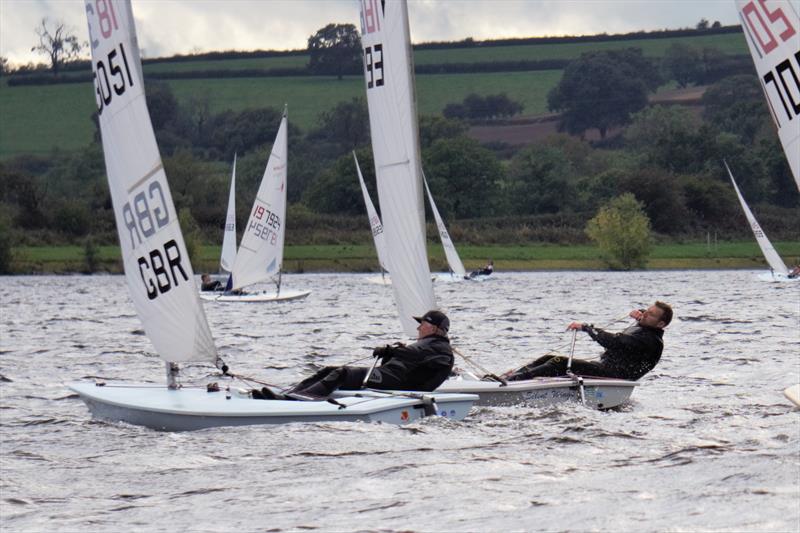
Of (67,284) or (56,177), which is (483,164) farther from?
(67,284)

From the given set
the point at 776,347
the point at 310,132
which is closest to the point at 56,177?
the point at 310,132

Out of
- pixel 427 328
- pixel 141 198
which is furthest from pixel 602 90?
pixel 141 198

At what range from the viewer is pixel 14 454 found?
15.8 m

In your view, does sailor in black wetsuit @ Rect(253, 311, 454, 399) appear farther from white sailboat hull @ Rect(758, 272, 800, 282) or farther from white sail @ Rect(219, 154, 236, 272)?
white sailboat hull @ Rect(758, 272, 800, 282)

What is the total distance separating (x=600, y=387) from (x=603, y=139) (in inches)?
5546

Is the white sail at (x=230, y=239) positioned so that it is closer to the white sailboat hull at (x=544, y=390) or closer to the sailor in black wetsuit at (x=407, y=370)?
the white sailboat hull at (x=544, y=390)

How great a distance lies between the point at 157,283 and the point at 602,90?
465 feet

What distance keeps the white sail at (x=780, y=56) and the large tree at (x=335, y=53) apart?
5909 inches

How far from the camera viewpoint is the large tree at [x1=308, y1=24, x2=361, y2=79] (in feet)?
537

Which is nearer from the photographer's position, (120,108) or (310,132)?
(120,108)

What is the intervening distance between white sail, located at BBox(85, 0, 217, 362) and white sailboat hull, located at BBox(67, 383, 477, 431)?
56 cm

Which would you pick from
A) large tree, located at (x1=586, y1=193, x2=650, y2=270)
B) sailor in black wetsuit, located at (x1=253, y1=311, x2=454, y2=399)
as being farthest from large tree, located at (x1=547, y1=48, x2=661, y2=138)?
sailor in black wetsuit, located at (x1=253, y1=311, x2=454, y2=399)

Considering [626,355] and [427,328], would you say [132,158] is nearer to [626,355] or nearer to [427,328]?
[427,328]

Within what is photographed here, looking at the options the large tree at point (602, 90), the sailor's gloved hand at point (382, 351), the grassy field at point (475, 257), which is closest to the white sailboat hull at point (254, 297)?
the grassy field at point (475, 257)
